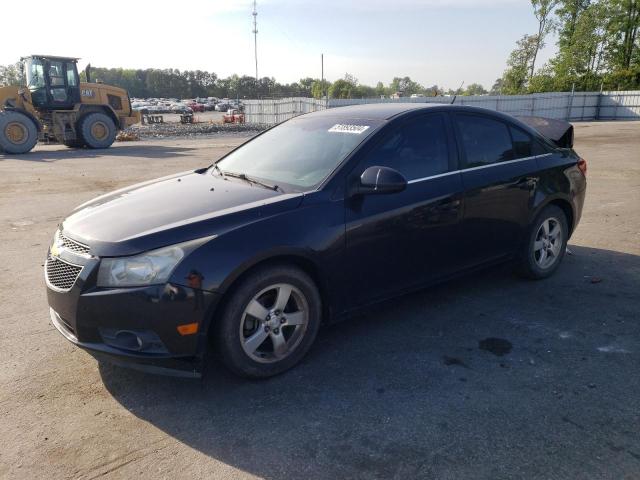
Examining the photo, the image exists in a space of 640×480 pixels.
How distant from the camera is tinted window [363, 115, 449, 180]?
379cm

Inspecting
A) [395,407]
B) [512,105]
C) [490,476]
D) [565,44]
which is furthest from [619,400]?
[565,44]

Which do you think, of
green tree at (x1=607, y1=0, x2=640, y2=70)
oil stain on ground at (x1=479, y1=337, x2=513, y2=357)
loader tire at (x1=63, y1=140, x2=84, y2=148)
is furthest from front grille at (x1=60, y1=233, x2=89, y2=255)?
green tree at (x1=607, y1=0, x2=640, y2=70)

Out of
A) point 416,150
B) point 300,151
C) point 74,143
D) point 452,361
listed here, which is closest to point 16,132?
point 74,143

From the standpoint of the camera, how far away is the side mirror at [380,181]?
339 cm

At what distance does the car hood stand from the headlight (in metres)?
0.05

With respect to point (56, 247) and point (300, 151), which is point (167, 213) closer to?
point (56, 247)

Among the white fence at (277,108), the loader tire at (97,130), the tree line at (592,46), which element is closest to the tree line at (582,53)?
the tree line at (592,46)

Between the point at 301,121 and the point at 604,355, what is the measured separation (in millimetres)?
2992

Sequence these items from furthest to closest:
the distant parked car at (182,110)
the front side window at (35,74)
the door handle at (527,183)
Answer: the distant parked car at (182,110)
the front side window at (35,74)
the door handle at (527,183)

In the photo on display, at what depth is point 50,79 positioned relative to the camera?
17938 mm

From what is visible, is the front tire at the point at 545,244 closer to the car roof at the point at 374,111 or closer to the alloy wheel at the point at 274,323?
the car roof at the point at 374,111

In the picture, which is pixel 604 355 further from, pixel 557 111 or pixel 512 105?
pixel 557 111

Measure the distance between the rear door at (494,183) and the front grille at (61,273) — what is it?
113 inches

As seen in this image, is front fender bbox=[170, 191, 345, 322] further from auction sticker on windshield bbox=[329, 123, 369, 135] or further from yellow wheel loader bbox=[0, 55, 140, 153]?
yellow wheel loader bbox=[0, 55, 140, 153]
